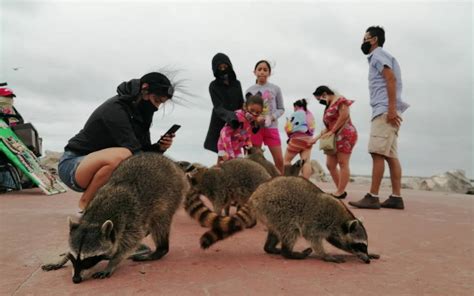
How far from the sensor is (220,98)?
7277 millimetres

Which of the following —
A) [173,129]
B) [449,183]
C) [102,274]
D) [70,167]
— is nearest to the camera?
[102,274]

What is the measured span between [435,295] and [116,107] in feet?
12.6

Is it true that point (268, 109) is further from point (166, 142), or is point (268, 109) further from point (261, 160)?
point (166, 142)

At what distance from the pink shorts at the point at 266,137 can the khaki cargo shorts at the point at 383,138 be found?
5.94 feet

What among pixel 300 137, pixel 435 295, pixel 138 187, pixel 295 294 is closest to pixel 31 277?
pixel 138 187

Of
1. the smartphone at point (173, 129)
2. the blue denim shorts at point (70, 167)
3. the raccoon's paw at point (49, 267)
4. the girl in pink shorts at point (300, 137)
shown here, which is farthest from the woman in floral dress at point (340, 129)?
the raccoon's paw at point (49, 267)

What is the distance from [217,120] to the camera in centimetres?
738

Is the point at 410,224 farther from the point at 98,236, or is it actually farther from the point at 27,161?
the point at 27,161

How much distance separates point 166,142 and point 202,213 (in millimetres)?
1790

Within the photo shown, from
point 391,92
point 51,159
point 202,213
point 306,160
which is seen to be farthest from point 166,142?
point 51,159

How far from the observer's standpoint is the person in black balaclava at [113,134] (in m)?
4.63

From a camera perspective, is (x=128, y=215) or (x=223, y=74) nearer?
(x=128, y=215)

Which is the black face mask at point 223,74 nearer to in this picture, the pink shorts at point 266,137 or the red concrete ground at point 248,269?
the pink shorts at point 266,137

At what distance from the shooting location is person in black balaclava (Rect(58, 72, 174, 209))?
4.63 metres
